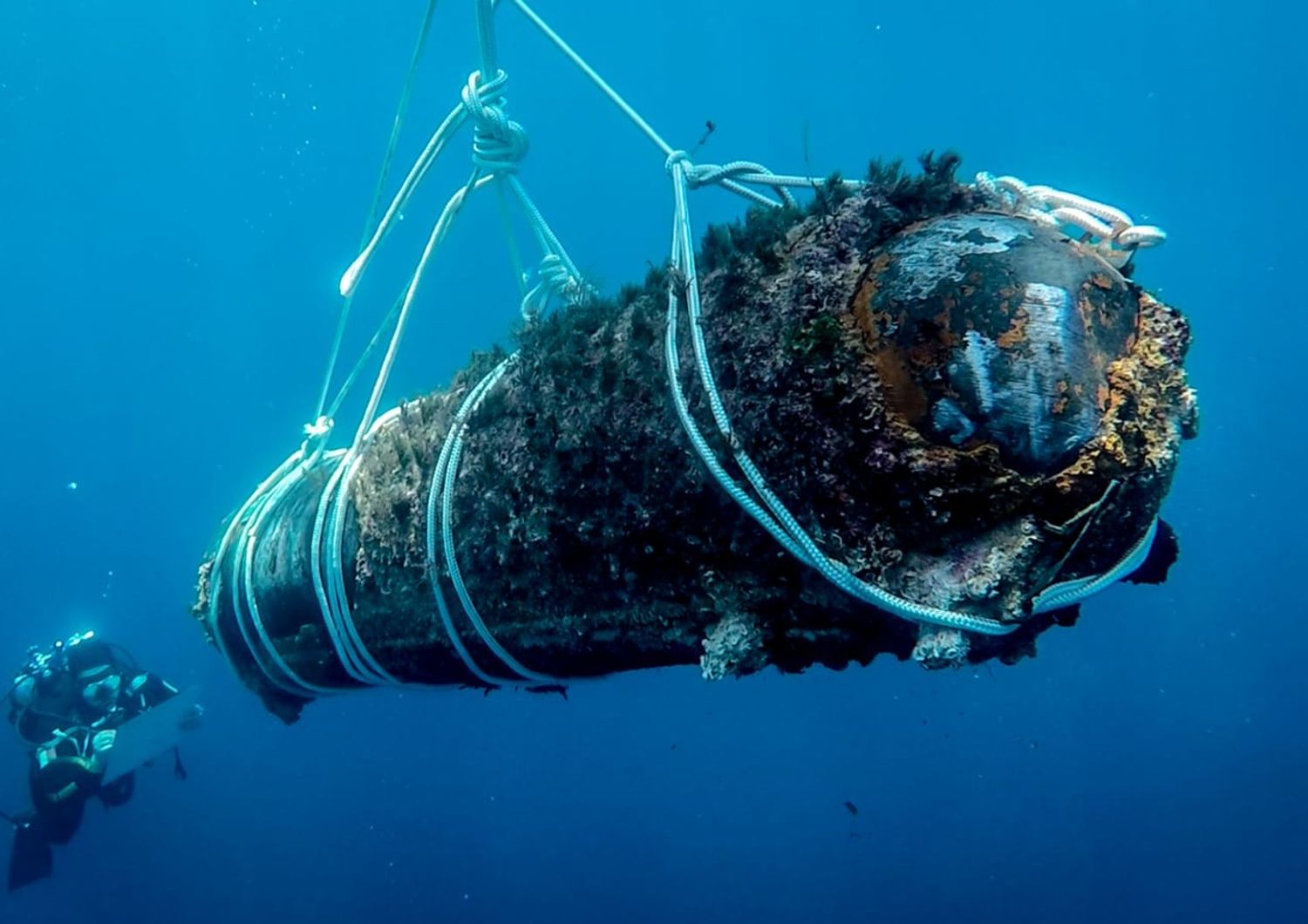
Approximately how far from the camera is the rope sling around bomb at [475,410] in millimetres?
1865

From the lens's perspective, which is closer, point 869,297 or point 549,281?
point 869,297

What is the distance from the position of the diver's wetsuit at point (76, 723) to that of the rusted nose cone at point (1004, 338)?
10.7 meters

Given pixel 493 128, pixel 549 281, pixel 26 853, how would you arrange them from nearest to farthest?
pixel 493 128 → pixel 549 281 → pixel 26 853

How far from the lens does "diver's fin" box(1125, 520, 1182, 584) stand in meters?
1.99

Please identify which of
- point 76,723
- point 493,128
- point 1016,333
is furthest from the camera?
point 76,723

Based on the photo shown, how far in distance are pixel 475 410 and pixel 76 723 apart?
999cm

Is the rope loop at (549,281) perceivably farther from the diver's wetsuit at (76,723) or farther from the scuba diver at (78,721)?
the diver's wetsuit at (76,723)

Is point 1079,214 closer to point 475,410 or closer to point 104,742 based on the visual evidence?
point 475,410

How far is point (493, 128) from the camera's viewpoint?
3533 millimetres

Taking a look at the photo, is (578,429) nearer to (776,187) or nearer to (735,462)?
(735,462)

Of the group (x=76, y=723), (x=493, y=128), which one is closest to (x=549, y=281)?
(x=493, y=128)

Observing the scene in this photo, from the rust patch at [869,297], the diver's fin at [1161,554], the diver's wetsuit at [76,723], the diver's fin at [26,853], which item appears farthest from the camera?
the diver's fin at [26,853]

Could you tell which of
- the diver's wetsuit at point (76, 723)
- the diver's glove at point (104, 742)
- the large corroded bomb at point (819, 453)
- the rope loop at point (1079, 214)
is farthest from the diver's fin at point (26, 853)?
the rope loop at point (1079, 214)

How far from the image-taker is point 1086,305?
1.66 meters
